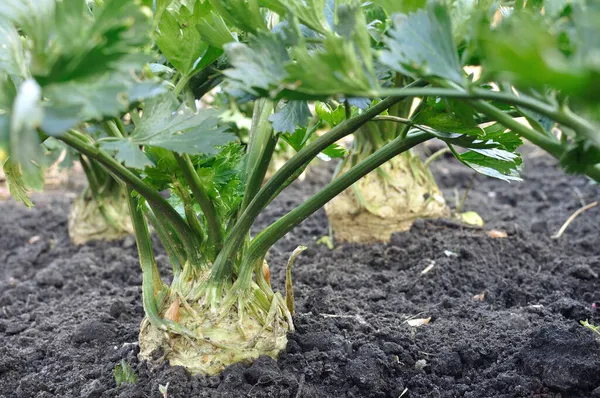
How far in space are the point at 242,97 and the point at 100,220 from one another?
167 cm

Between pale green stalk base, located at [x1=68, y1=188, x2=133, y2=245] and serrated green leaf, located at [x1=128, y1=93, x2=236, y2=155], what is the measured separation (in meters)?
1.49

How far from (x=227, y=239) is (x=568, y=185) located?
7.40ft

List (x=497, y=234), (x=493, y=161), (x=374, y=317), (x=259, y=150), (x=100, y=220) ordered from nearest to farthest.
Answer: (x=493, y=161) < (x=259, y=150) < (x=374, y=317) < (x=497, y=234) < (x=100, y=220)

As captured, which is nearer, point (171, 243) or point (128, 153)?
point (128, 153)

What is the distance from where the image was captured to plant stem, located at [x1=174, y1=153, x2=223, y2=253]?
1065 mm

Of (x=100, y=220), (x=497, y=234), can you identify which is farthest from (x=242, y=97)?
(x=100, y=220)

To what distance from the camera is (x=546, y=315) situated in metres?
1.50

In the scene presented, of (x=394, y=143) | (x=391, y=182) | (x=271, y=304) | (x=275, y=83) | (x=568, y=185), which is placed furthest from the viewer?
(x=568, y=185)

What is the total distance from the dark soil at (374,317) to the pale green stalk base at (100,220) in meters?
0.06

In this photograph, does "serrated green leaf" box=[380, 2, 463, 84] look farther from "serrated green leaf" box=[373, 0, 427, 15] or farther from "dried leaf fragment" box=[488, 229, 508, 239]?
"dried leaf fragment" box=[488, 229, 508, 239]

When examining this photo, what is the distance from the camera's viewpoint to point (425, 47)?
0.80m

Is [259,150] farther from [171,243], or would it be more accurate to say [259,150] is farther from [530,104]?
[530,104]

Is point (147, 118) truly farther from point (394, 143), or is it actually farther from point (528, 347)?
point (528, 347)

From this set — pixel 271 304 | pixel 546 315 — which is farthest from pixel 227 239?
pixel 546 315
